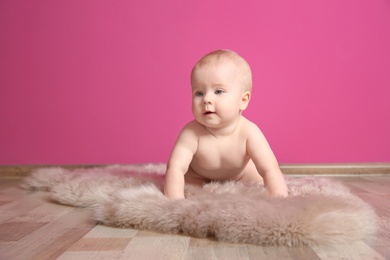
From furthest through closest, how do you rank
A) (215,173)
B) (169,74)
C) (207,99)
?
(169,74)
(215,173)
(207,99)

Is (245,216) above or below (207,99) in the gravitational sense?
below

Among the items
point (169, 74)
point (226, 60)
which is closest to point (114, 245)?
point (226, 60)

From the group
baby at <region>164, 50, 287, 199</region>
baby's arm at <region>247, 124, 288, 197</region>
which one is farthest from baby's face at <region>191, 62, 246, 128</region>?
baby's arm at <region>247, 124, 288, 197</region>

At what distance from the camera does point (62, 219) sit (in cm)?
111

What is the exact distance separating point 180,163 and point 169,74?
1029 mm

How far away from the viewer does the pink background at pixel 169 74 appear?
2117mm

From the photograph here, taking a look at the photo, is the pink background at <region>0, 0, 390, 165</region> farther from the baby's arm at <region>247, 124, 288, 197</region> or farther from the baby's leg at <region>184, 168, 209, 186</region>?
the baby's arm at <region>247, 124, 288, 197</region>

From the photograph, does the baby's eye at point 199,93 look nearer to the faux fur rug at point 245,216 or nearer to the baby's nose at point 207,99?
the baby's nose at point 207,99

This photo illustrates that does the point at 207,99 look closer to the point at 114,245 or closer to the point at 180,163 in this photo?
the point at 180,163

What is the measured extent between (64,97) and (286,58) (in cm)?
123

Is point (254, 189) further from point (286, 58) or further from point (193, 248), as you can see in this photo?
point (286, 58)

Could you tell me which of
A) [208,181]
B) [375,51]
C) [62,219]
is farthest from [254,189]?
[375,51]

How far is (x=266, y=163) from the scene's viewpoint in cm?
121

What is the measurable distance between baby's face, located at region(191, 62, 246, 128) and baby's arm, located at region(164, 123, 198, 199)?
0.07 meters
